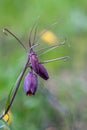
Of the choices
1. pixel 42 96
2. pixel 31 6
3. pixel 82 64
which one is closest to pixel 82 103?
pixel 42 96

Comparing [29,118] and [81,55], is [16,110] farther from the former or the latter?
[81,55]

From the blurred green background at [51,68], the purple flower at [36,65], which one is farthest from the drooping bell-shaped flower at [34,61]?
the blurred green background at [51,68]

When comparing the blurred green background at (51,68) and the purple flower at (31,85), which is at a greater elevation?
the purple flower at (31,85)

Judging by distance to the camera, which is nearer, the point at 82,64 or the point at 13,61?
the point at 13,61

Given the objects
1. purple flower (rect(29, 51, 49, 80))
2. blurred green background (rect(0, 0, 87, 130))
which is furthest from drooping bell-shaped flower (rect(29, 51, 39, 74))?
blurred green background (rect(0, 0, 87, 130))

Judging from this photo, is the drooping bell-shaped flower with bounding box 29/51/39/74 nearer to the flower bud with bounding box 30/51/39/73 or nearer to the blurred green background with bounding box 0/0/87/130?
the flower bud with bounding box 30/51/39/73

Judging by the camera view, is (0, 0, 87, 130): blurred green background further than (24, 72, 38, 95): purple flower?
Yes

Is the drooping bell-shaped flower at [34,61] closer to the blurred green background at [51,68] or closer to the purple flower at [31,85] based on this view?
the purple flower at [31,85]

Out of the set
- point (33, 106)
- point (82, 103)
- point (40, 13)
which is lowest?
point (82, 103)

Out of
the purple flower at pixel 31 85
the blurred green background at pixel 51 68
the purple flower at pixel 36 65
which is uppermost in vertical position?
the purple flower at pixel 36 65
